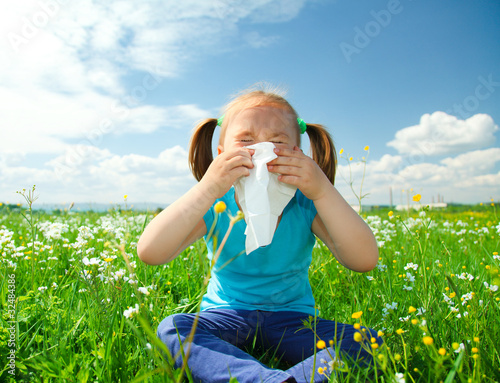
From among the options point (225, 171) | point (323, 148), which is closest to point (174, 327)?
point (225, 171)

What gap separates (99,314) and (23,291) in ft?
3.42

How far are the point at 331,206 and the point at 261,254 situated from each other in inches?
19.3

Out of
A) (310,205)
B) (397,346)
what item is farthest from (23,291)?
(397,346)

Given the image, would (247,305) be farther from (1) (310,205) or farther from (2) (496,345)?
(2) (496,345)

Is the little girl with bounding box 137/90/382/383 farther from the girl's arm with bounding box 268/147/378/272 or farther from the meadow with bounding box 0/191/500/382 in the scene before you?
the meadow with bounding box 0/191/500/382

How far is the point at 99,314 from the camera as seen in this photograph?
1642 millimetres

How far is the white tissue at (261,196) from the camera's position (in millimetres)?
1721

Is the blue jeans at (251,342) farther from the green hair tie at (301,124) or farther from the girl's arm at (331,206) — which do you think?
the green hair tie at (301,124)

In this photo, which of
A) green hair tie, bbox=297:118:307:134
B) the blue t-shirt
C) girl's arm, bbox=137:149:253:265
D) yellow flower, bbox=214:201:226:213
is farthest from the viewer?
green hair tie, bbox=297:118:307:134

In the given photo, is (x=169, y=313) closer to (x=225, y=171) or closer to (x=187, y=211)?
(x=187, y=211)

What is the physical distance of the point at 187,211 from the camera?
1.70 m

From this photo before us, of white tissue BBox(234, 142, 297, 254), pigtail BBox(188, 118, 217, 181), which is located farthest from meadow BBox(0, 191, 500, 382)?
pigtail BBox(188, 118, 217, 181)

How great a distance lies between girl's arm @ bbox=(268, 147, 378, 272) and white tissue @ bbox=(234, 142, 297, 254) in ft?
0.17

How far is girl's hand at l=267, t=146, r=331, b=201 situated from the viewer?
1.70 m
